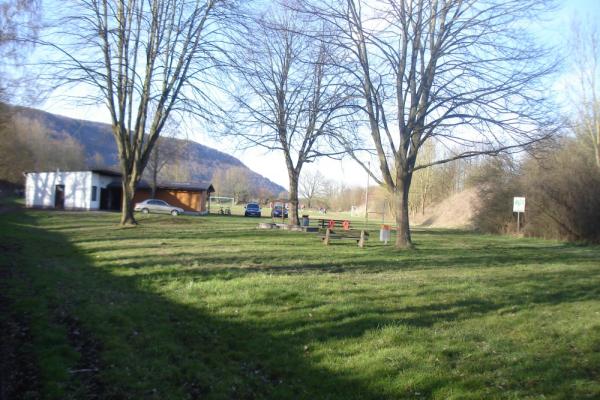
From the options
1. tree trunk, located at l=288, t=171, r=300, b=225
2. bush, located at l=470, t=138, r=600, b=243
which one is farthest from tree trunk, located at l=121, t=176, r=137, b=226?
bush, located at l=470, t=138, r=600, b=243

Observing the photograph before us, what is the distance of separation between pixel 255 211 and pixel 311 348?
48.9m

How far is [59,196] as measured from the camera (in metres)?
45.4

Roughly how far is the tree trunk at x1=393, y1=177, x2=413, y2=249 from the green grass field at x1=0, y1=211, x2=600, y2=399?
6.39 metres

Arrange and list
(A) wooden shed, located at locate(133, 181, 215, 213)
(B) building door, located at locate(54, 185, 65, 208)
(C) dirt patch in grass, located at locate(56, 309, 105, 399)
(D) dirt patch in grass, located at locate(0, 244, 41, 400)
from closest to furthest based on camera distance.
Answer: (D) dirt patch in grass, located at locate(0, 244, 41, 400), (C) dirt patch in grass, located at locate(56, 309, 105, 399), (B) building door, located at locate(54, 185, 65, 208), (A) wooden shed, located at locate(133, 181, 215, 213)

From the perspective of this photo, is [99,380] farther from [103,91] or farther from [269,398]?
[103,91]

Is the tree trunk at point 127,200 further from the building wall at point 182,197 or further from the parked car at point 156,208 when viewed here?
the building wall at point 182,197

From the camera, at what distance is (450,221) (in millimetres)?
50969

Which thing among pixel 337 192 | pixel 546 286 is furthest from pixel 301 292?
pixel 337 192

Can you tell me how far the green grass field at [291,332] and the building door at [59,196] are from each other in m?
37.3

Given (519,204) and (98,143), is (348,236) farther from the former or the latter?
(98,143)

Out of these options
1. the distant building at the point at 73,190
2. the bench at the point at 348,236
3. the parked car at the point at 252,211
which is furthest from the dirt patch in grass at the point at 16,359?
the parked car at the point at 252,211

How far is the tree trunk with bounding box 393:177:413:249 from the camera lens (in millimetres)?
17766

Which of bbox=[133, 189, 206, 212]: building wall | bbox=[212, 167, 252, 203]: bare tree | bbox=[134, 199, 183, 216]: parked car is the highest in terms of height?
bbox=[212, 167, 252, 203]: bare tree

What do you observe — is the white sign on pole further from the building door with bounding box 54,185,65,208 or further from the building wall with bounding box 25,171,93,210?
the building door with bounding box 54,185,65,208
